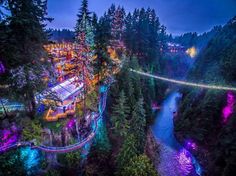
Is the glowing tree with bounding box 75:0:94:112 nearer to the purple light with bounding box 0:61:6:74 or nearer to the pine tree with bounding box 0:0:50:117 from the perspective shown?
the pine tree with bounding box 0:0:50:117

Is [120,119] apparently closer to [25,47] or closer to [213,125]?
[25,47]

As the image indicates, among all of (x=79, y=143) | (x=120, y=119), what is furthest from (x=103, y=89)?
(x=79, y=143)

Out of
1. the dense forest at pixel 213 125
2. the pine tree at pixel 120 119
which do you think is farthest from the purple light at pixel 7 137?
the dense forest at pixel 213 125

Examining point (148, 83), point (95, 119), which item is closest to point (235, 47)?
point (148, 83)

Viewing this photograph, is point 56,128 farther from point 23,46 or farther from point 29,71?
point 23,46

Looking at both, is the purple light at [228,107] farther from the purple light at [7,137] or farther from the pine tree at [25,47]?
the purple light at [7,137]

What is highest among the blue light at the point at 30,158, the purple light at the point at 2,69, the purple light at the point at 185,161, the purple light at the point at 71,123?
the purple light at the point at 2,69

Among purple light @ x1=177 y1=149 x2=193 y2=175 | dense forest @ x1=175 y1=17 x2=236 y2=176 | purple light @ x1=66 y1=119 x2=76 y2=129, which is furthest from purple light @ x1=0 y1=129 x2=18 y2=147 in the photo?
dense forest @ x1=175 y1=17 x2=236 y2=176
